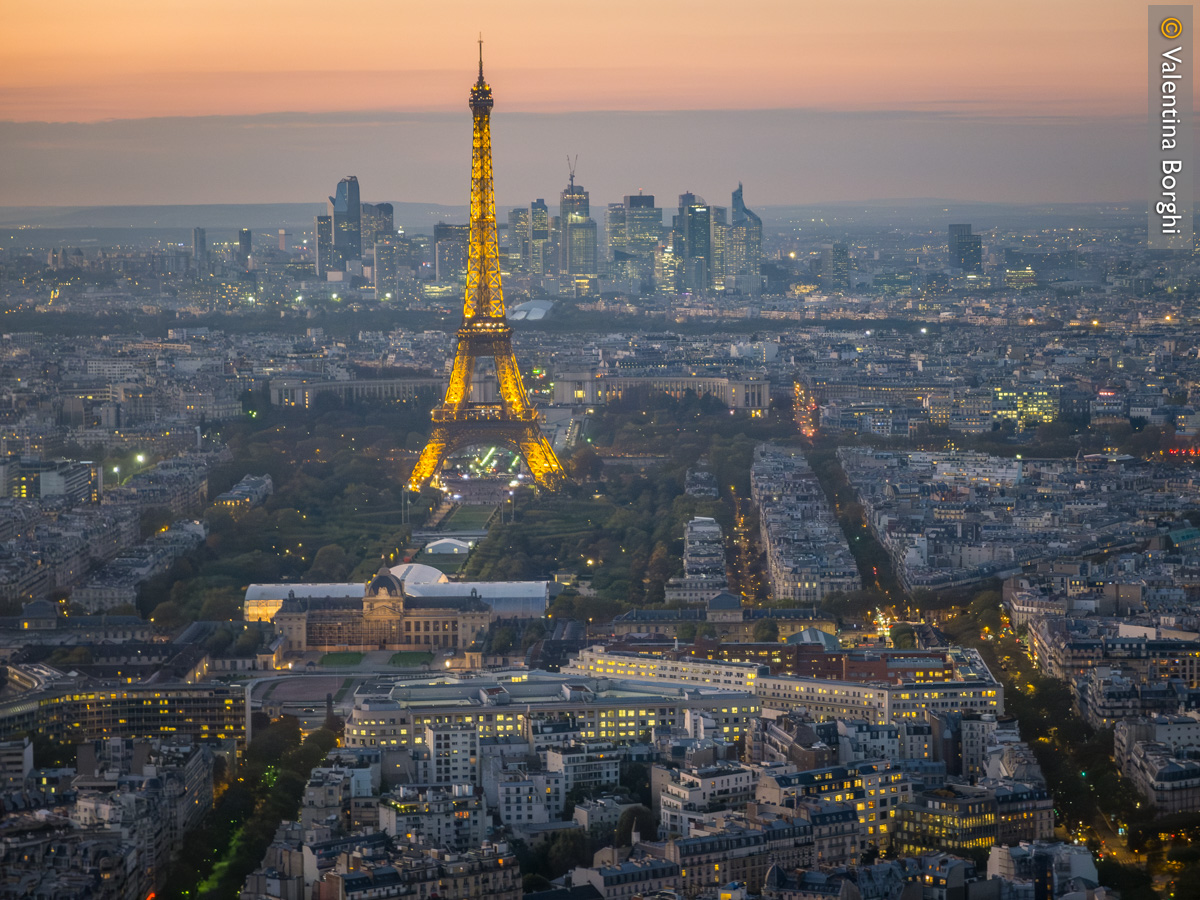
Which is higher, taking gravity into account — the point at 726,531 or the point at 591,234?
the point at 591,234

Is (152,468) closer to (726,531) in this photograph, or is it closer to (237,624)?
(726,531)

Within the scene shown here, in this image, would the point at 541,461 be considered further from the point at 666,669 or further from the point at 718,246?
the point at 718,246

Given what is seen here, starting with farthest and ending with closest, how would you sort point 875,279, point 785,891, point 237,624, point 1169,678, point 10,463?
point 875,279 < point 10,463 < point 237,624 < point 1169,678 < point 785,891

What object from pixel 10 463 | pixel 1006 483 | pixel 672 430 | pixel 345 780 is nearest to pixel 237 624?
pixel 345 780

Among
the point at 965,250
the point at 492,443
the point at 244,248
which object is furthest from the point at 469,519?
the point at 965,250

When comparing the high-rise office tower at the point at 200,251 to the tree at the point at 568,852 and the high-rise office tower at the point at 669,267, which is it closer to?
the high-rise office tower at the point at 669,267

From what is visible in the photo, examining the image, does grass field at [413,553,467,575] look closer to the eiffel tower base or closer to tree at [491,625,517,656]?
tree at [491,625,517,656]

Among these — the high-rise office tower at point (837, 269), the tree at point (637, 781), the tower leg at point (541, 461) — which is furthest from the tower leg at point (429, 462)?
the high-rise office tower at point (837, 269)

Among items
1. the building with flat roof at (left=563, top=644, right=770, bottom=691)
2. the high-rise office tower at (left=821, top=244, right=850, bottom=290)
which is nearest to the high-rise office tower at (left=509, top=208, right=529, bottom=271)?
the high-rise office tower at (left=821, top=244, right=850, bottom=290)
